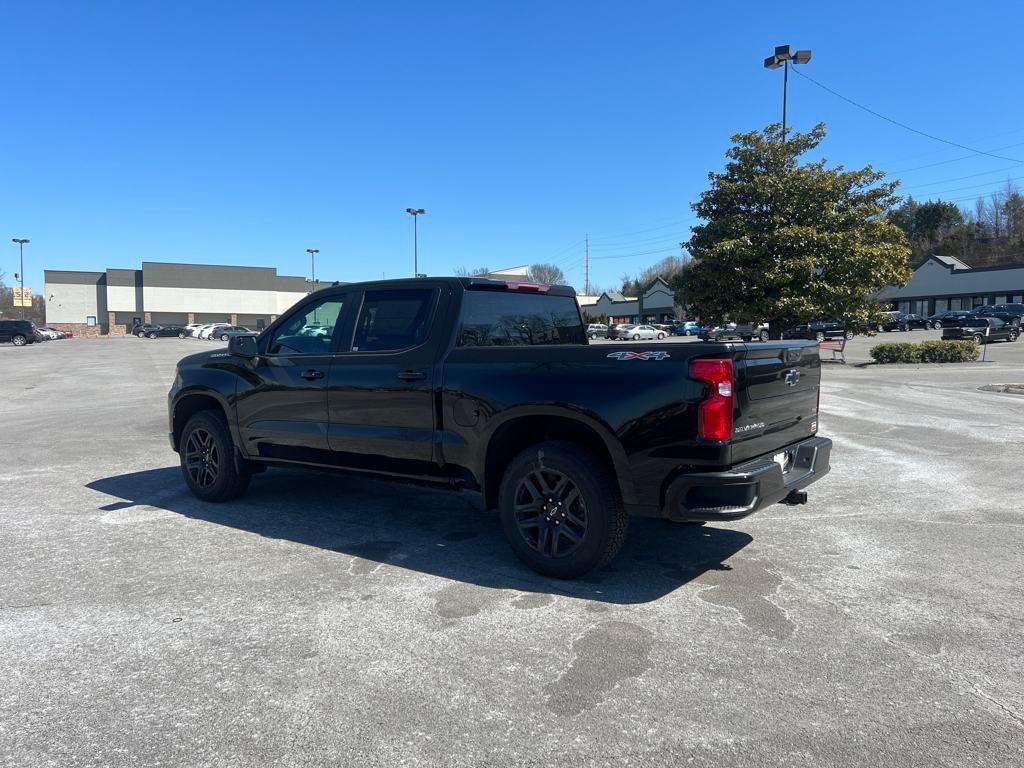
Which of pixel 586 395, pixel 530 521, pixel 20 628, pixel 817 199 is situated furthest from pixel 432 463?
pixel 817 199

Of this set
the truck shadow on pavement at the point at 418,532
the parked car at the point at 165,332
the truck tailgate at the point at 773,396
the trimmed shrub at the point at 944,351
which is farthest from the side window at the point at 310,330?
the parked car at the point at 165,332

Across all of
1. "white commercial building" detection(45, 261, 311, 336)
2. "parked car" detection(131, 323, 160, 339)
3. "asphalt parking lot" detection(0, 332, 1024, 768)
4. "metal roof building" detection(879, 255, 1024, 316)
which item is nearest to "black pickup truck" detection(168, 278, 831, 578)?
"asphalt parking lot" detection(0, 332, 1024, 768)

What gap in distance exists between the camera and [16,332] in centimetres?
4856

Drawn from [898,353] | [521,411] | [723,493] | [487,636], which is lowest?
[487,636]

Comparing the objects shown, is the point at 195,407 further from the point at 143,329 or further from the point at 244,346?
the point at 143,329

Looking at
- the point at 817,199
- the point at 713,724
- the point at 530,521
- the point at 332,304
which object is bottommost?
the point at 713,724

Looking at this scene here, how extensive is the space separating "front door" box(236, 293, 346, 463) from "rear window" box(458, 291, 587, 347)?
1.15m

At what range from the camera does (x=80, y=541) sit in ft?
17.6

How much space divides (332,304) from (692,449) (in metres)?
3.15

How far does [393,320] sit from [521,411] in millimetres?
1440

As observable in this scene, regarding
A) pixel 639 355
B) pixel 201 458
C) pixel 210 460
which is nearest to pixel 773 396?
pixel 639 355

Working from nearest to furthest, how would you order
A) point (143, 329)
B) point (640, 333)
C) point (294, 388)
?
point (294, 388) → point (640, 333) → point (143, 329)

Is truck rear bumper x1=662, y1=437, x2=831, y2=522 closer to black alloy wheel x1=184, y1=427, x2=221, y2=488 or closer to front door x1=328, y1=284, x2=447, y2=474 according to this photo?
front door x1=328, y1=284, x2=447, y2=474

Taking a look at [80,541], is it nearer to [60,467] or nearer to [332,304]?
[332,304]
